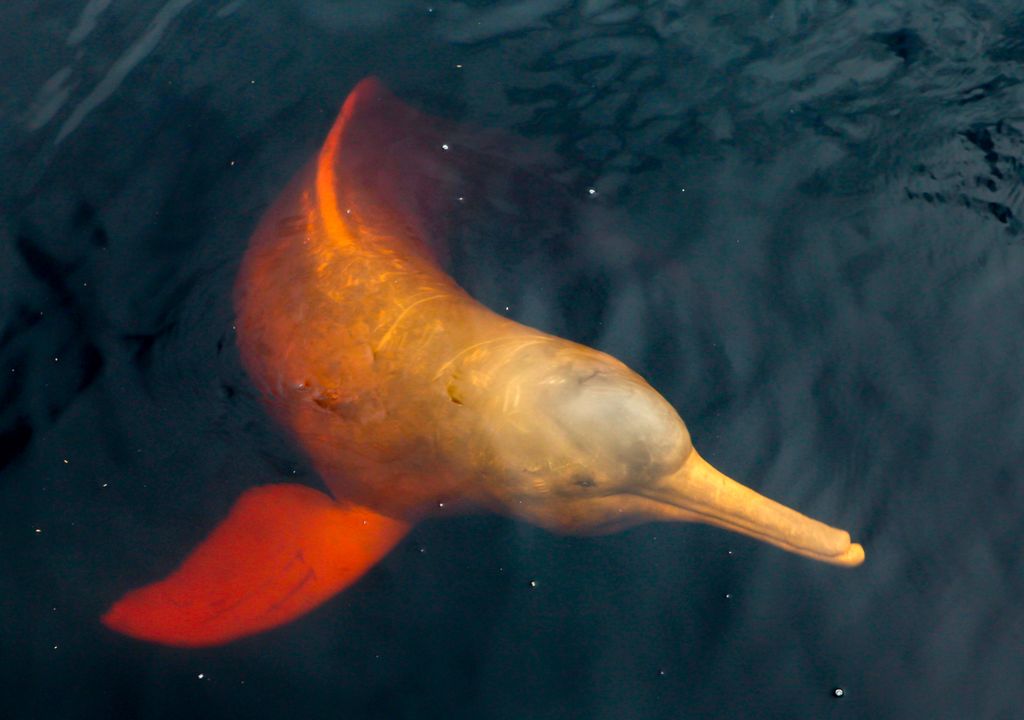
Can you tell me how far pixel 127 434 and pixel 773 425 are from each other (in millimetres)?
4403

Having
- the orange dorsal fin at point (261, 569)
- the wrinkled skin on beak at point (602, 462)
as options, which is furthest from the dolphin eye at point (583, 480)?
the orange dorsal fin at point (261, 569)

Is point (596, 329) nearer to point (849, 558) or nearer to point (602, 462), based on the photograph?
point (602, 462)

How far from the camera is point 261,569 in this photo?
6.42 meters

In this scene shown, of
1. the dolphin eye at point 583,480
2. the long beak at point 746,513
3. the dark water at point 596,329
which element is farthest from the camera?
the dolphin eye at point 583,480

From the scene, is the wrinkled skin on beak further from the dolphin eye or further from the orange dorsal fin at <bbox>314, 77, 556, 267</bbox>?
the orange dorsal fin at <bbox>314, 77, 556, 267</bbox>

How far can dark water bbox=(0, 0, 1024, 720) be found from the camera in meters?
5.73

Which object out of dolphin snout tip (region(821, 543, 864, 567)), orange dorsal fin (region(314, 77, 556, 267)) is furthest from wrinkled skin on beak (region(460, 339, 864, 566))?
orange dorsal fin (region(314, 77, 556, 267))

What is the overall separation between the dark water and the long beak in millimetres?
207

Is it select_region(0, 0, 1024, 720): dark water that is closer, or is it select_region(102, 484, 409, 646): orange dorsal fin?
select_region(0, 0, 1024, 720): dark water

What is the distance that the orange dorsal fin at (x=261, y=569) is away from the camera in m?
5.96

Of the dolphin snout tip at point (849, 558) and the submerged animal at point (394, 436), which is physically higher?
the submerged animal at point (394, 436)

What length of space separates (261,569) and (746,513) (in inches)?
124

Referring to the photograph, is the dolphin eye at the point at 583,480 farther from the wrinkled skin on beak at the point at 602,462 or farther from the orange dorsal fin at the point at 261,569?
the orange dorsal fin at the point at 261,569

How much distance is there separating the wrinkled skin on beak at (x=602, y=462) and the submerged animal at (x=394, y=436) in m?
0.01
